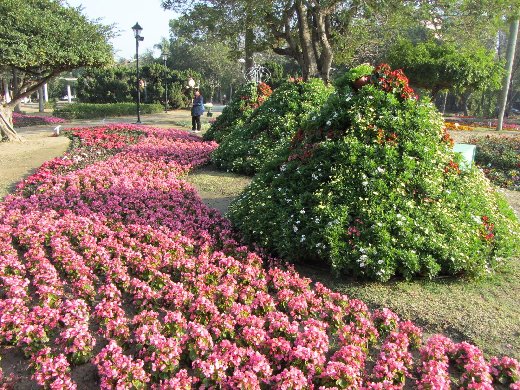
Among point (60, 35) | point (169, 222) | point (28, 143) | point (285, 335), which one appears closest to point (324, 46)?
point (60, 35)

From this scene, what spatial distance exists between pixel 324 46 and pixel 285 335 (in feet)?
51.5

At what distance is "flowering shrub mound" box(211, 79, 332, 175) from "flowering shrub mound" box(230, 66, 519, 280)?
10.7 feet

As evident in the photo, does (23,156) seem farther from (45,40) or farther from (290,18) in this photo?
(290,18)

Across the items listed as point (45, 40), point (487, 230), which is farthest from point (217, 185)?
point (45, 40)

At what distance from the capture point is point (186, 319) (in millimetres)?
3143

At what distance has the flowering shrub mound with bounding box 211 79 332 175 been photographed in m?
7.94

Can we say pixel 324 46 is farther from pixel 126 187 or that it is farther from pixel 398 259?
pixel 398 259

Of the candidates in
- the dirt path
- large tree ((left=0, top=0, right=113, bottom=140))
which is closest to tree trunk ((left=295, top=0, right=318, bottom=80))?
large tree ((left=0, top=0, right=113, bottom=140))

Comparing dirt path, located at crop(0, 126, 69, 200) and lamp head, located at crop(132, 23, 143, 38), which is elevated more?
lamp head, located at crop(132, 23, 143, 38)

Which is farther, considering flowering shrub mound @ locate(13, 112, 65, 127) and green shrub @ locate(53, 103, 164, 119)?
green shrub @ locate(53, 103, 164, 119)

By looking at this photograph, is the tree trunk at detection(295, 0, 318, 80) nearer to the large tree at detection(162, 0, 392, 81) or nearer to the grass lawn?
the large tree at detection(162, 0, 392, 81)

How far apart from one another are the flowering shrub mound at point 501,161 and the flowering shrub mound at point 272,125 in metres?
4.06

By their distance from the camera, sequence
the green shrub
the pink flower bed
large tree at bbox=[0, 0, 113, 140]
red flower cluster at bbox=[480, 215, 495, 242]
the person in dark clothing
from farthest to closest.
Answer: the green shrub < the person in dark clothing < large tree at bbox=[0, 0, 113, 140] < red flower cluster at bbox=[480, 215, 495, 242] < the pink flower bed

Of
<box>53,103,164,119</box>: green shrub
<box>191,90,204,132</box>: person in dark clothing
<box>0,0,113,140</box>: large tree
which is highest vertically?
<box>0,0,113,140</box>: large tree
